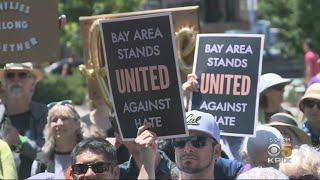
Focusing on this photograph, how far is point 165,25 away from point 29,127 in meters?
2.27

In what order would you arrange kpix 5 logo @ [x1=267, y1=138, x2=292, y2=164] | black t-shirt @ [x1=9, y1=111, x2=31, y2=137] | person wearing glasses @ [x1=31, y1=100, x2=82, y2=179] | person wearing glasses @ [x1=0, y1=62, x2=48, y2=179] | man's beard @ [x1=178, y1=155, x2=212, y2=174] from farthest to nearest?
black t-shirt @ [x1=9, y1=111, x2=31, y2=137] → person wearing glasses @ [x1=0, y1=62, x2=48, y2=179] → person wearing glasses @ [x1=31, y1=100, x2=82, y2=179] → kpix 5 logo @ [x1=267, y1=138, x2=292, y2=164] → man's beard @ [x1=178, y1=155, x2=212, y2=174]

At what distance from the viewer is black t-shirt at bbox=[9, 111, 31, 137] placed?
6782mm

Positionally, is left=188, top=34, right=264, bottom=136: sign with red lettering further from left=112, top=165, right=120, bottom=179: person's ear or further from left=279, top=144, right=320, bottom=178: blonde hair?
left=112, top=165, right=120, bottom=179: person's ear

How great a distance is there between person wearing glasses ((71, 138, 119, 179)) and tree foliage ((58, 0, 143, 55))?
16828mm

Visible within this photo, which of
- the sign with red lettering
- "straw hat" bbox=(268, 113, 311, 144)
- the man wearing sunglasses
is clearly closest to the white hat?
the man wearing sunglasses

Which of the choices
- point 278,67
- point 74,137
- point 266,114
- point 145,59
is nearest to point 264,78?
point 266,114

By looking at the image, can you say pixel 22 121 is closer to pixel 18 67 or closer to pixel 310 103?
pixel 18 67

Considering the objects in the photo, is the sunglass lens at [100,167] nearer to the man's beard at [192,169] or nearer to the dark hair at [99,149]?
the dark hair at [99,149]

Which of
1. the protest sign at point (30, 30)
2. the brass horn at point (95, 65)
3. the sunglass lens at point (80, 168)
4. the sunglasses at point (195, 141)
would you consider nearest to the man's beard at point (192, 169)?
the sunglasses at point (195, 141)

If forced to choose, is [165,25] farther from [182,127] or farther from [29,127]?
[29,127]

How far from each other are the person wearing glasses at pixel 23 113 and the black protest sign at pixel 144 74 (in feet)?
4.80

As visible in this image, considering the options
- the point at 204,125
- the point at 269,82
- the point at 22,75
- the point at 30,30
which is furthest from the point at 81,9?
the point at 204,125

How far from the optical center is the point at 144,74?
4902 millimetres

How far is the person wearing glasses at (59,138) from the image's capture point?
5.98 meters
